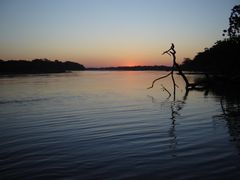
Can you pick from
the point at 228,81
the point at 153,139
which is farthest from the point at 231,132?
the point at 228,81

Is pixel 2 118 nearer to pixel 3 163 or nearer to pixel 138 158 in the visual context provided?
pixel 3 163

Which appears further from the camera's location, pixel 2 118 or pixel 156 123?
pixel 2 118

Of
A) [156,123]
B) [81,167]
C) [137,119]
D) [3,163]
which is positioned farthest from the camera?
[137,119]

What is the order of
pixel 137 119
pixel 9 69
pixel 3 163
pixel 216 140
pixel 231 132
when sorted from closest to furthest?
pixel 3 163 → pixel 216 140 → pixel 231 132 → pixel 137 119 → pixel 9 69

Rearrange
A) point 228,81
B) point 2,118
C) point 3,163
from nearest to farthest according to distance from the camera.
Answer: point 3,163 → point 2,118 → point 228,81

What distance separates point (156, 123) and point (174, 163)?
8252mm

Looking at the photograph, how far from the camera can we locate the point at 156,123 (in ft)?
58.9

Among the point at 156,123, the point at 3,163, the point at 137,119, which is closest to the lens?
the point at 3,163

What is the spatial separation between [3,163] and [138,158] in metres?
4.38

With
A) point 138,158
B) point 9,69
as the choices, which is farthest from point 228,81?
point 9,69

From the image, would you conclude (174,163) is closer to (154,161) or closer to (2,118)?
(154,161)

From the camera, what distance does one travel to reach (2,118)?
2091cm

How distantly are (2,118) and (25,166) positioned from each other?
40.1ft

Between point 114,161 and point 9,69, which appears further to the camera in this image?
point 9,69
